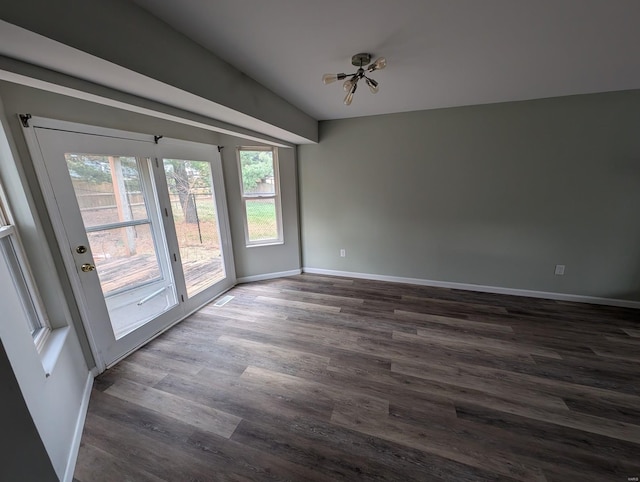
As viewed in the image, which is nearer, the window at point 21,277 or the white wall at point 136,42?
the white wall at point 136,42

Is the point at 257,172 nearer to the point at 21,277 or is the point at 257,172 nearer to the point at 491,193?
the point at 21,277

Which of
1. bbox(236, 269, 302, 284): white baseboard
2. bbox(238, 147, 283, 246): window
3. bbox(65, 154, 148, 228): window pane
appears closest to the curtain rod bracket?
bbox(65, 154, 148, 228): window pane

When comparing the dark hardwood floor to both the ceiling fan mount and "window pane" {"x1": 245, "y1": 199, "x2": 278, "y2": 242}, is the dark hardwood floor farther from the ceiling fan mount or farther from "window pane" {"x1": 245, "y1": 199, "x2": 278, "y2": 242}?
the ceiling fan mount

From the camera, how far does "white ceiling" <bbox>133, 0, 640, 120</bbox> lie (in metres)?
1.24

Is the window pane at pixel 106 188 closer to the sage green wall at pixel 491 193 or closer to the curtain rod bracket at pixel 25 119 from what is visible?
the curtain rod bracket at pixel 25 119

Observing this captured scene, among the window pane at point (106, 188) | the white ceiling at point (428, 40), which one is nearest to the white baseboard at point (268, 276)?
the window pane at point (106, 188)

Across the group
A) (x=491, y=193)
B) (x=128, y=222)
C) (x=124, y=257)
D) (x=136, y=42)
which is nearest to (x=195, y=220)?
(x=128, y=222)

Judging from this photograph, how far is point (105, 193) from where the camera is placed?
203cm

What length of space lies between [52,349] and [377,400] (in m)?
2.15

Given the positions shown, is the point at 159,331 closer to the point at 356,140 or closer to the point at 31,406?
the point at 31,406

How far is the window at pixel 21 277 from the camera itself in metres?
1.41

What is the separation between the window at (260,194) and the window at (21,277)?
2.23 m

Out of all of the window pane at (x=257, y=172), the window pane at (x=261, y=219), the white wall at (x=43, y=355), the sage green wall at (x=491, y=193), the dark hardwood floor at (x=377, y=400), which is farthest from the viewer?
the window pane at (x=261, y=219)

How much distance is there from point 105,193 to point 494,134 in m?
4.12
